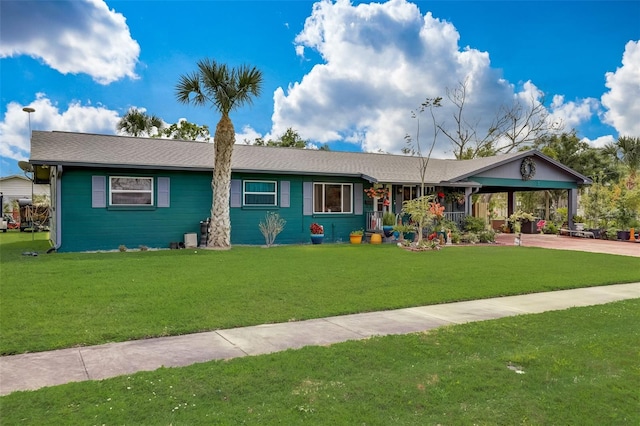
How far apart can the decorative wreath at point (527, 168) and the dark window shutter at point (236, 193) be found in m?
13.5

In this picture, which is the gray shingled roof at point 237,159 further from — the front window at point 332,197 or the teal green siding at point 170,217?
the front window at point 332,197

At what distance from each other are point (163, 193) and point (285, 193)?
4396 millimetres

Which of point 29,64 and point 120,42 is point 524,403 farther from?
point 29,64

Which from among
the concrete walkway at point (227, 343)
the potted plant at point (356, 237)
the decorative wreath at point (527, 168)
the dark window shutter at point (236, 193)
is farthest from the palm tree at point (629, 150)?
the concrete walkway at point (227, 343)

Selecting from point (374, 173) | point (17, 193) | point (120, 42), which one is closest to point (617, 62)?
point (374, 173)

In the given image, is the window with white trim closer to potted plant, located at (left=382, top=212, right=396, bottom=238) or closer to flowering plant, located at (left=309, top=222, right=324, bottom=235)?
flowering plant, located at (left=309, top=222, right=324, bottom=235)

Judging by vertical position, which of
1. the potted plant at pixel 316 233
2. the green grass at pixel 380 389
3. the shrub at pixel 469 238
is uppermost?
the potted plant at pixel 316 233

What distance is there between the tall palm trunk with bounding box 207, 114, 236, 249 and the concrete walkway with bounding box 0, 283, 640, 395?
9.34m

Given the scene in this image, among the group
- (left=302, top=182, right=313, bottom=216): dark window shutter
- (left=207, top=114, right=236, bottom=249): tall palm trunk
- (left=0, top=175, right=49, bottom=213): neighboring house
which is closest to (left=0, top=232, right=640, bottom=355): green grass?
(left=207, top=114, right=236, bottom=249): tall palm trunk

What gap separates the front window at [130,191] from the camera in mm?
14477

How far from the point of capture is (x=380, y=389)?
3.63 m

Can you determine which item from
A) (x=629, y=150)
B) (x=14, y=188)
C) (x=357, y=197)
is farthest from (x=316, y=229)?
(x=629, y=150)

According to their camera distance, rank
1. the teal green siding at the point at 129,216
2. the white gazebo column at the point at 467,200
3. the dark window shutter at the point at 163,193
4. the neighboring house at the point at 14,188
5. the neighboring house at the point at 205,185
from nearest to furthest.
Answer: the teal green siding at the point at 129,216
the neighboring house at the point at 205,185
the dark window shutter at the point at 163,193
the white gazebo column at the point at 467,200
the neighboring house at the point at 14,188

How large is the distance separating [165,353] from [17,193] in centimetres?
4010
